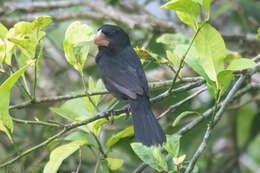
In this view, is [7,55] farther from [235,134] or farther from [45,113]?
[235,134]

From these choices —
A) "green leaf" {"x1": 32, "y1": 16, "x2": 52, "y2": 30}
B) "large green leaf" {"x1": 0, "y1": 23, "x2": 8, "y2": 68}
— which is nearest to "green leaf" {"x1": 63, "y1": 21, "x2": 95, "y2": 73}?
"green leaf" {"x1": 32, "y1": 16, "x2": 52, "y2": 30}

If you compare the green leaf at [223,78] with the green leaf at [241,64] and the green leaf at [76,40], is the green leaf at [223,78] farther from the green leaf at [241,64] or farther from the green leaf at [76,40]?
the green leaf at [76,40]

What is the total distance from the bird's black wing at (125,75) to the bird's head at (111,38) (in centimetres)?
9

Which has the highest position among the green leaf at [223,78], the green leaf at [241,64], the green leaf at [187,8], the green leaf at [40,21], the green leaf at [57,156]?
the green leaf at [187,8]

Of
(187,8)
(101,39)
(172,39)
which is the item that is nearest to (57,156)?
(187,8)

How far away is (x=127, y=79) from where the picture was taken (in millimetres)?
2695

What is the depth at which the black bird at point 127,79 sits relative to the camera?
2213 millimetres

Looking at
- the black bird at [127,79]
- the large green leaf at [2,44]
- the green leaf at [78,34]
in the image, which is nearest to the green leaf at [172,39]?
the black bird at [127,79]

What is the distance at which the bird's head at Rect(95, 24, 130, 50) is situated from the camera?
9.67ft

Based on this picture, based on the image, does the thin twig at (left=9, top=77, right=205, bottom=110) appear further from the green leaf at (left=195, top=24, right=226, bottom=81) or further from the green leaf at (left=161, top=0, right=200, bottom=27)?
the green leaf at (left=161, top=0, right=200, bottom=27)

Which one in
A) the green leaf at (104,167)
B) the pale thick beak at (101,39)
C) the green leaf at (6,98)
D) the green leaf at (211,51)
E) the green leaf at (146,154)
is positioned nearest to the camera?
the green leaf at (6,98)

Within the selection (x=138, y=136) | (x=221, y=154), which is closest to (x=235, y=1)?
(x=221, y=154)

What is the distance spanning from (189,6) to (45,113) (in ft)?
9.88

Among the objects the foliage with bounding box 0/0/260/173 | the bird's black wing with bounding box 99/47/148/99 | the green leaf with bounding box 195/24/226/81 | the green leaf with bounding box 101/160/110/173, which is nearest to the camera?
the foliage with bounding box 0/0/260/173
